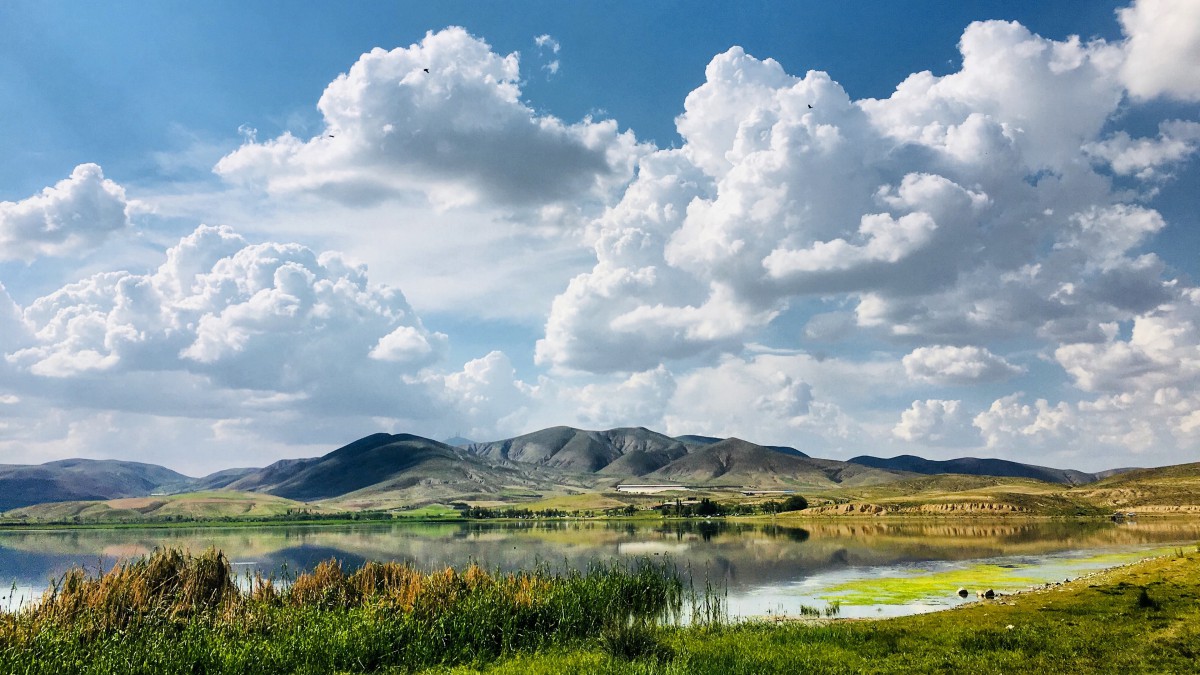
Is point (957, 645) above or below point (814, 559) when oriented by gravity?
above

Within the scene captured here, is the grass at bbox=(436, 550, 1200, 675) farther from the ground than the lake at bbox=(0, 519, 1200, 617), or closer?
farther from the ground

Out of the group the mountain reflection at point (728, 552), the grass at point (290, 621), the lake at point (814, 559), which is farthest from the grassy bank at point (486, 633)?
the mountain reflection at point (728, 552)

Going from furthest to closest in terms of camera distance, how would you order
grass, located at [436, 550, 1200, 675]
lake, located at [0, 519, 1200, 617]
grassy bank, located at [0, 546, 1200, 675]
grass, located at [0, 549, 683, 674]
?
lake, located at [0, 519, 1200, 617]
grass, located at [0, 549, 683, 674]
grassy bank, located at [0, 546, 1200, 675]
grass, located at [436, 550, 1200, 675]

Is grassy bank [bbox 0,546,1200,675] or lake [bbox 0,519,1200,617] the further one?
lake [bbox 0,519,1200,617]

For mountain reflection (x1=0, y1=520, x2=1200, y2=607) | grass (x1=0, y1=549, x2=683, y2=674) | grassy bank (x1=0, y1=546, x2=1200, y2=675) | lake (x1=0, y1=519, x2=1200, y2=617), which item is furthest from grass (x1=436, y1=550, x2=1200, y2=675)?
mountain reflection (x1=0, y1=520, x2=1200, y2=607)

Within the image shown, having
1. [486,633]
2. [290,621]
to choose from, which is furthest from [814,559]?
[290,621]

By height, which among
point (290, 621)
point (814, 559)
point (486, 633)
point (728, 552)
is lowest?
point (728, 552)

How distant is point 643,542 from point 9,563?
10637 centimetres

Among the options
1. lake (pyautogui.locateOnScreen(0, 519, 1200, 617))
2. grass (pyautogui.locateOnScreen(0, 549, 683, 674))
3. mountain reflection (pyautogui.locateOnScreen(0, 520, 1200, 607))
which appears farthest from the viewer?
mountain reflection (pyautogui.locateOnScreen(0, 520, 1200, 607))

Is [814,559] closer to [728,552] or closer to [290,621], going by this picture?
[728,552]

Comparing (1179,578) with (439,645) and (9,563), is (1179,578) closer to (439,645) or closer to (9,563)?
(439,645)

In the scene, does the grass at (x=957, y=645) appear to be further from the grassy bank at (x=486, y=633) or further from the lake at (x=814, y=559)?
the lake at (x=814, y=559)

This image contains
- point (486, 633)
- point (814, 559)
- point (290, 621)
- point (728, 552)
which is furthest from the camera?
point (728, 552)

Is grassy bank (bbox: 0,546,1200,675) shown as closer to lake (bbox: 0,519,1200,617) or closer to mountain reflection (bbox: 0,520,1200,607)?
lake (bbox: 0,519,1200,617)
